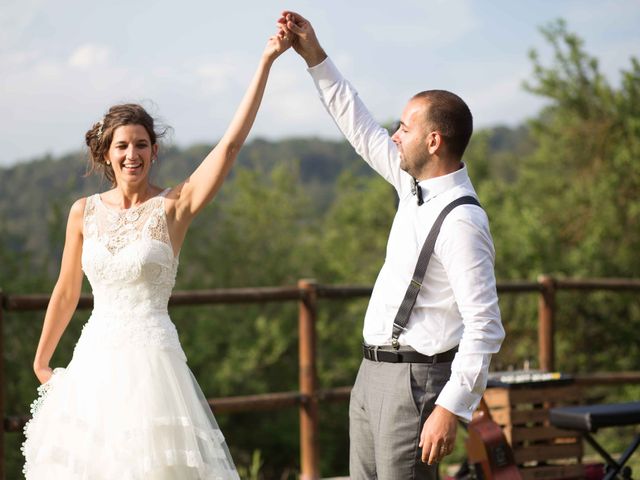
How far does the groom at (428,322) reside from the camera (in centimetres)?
262

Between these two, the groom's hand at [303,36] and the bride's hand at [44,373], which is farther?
the bride's hand at [44,373]

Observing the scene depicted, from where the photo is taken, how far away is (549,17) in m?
16.4

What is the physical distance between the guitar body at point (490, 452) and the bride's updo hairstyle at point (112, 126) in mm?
1970

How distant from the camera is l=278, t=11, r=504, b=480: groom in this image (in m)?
2.62

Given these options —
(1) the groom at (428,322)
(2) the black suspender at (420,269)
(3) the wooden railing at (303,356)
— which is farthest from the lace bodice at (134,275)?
(3) the wooden railing at (303,356)

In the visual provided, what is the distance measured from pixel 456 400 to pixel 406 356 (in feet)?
0.82

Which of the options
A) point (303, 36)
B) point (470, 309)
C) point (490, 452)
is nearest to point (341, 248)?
point (490, 452)

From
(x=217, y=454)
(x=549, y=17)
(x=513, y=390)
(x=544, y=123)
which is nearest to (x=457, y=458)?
(x=544, y=123)

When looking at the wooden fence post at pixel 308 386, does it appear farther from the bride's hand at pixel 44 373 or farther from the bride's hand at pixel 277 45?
the bride's hand at pixel 277 45

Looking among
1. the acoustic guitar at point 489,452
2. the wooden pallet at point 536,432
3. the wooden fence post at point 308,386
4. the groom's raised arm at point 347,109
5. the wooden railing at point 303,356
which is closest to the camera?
the groom's raised arm at point 347,109

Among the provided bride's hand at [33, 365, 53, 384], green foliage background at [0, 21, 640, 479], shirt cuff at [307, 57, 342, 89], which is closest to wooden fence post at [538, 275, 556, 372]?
green foliage background at [0, 21, 640, 479]

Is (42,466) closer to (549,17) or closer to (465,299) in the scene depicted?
(465,299)

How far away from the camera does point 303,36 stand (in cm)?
321

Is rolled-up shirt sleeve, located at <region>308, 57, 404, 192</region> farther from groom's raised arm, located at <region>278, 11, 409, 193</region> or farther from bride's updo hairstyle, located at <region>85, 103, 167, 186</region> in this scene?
bride's updo hairstyle, located at <region>85, 103, 167, 186</region>
